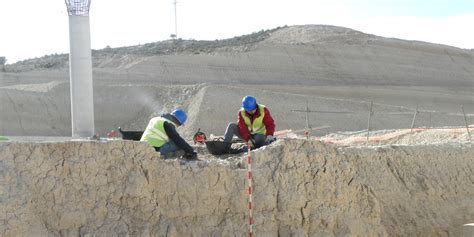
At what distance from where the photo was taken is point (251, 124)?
11.2 meters

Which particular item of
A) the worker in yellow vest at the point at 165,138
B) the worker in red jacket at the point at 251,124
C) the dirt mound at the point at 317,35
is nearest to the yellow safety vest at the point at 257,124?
the worker in red jacket at the point at 251,124

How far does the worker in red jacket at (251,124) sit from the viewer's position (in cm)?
1099

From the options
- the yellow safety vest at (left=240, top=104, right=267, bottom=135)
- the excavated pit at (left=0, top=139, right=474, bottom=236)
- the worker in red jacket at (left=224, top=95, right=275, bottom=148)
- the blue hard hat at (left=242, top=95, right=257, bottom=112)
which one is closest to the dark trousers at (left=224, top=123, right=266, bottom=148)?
the worker in red jacket at (left=224, top=95, right=275, bottom=148)

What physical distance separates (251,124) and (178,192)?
2598 millimetres

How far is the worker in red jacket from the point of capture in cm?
1099

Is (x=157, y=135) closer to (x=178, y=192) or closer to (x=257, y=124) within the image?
(x=178, y=192)

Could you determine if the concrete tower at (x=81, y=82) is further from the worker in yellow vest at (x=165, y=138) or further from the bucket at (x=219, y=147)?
the worker in yellow vest at (x=165, y=138)

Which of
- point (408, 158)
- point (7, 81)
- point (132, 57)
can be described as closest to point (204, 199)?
point (408, 158)

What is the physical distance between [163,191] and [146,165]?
1.29 feet

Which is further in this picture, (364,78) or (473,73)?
(473,73)

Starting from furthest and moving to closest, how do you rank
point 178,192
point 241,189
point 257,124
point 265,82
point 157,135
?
point 265,82 → point 257,124 → point 157,135 → point 241,189 → point 178,192

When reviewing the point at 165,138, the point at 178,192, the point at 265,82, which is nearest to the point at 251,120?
the point at 165,138

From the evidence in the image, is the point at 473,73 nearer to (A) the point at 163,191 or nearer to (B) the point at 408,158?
(B) the point at 408,158

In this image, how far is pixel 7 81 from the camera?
38.3m
